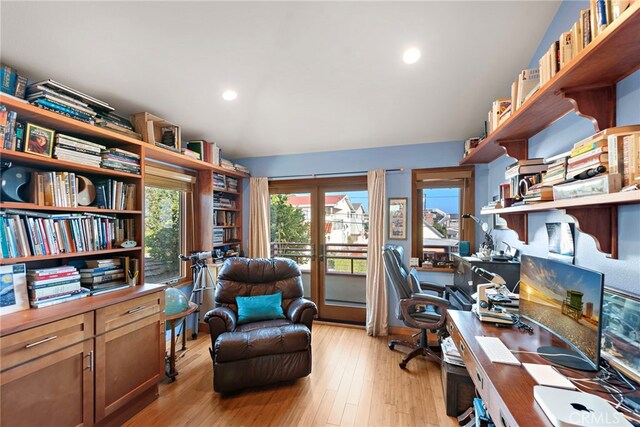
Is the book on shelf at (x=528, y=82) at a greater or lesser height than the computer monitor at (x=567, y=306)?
greater

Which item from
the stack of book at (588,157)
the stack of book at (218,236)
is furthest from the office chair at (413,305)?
the stack of book at (218,236)

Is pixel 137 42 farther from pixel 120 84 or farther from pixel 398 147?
pixel 398 147

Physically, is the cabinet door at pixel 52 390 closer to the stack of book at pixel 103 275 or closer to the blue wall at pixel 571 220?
the stack of book at pixel 103 275

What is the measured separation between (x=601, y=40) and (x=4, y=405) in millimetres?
3073

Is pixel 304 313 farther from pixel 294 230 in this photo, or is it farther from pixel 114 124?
pixel 114 124

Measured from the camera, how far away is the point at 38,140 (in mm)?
1644

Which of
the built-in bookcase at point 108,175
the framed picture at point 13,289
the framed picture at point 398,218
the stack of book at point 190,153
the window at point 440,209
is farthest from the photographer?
the framed picture at point 398,218

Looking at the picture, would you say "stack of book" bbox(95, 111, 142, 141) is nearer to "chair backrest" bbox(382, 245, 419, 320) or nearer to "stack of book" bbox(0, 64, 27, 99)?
"stack of book" bbox(0, 64, 27, 99)

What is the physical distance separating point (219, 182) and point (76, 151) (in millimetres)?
1702

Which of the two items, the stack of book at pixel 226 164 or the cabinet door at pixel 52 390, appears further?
the stack of book at pixel 226 164

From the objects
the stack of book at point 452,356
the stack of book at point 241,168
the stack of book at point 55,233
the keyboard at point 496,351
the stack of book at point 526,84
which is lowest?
the stack of book at point 452,356

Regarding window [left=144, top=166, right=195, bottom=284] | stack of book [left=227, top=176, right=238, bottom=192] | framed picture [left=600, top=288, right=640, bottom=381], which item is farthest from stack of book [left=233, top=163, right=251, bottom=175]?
framed picture [left=600, top=288, right=640, bottom=381]

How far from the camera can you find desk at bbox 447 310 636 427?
2.93ft

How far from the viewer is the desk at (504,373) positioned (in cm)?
89
